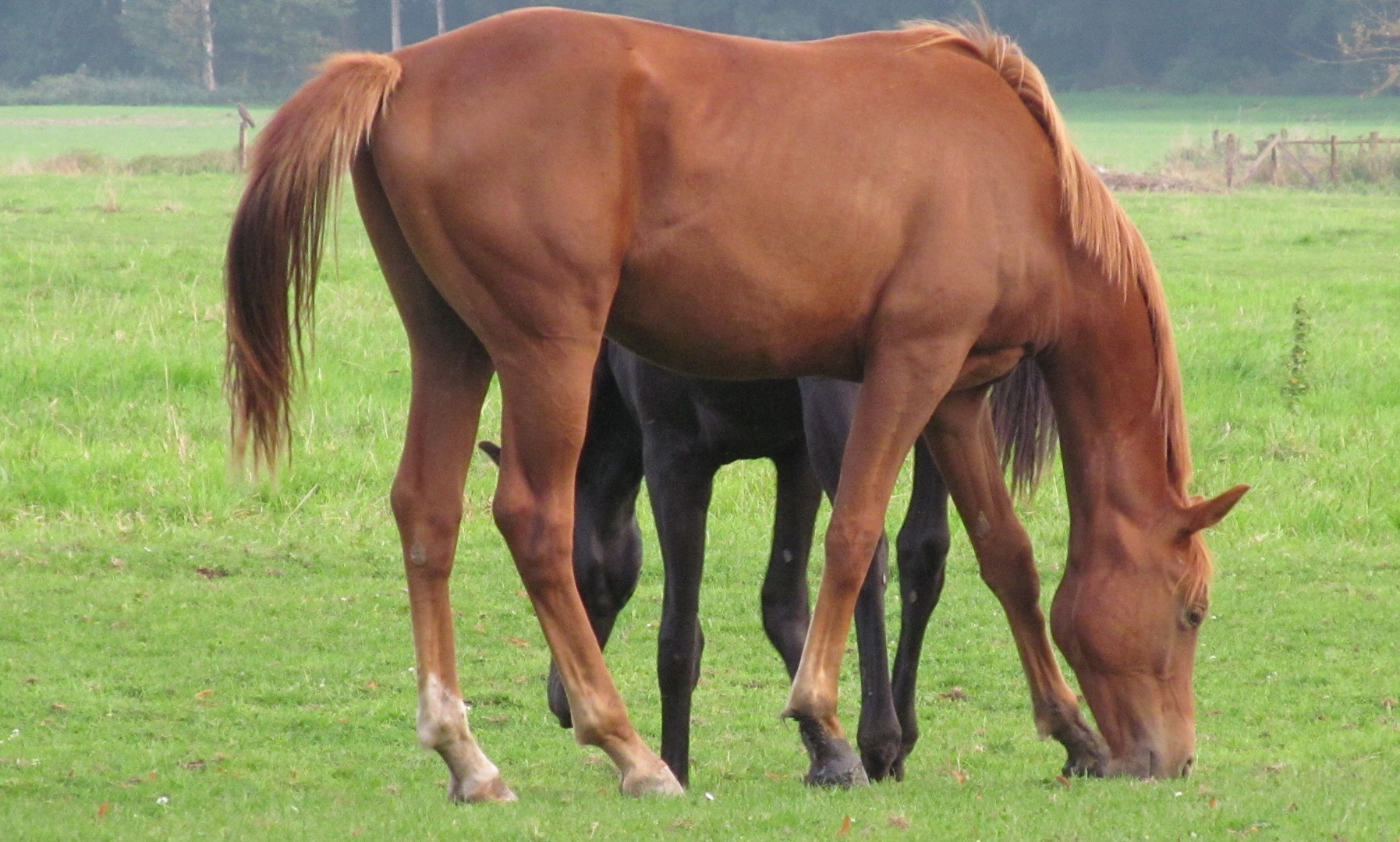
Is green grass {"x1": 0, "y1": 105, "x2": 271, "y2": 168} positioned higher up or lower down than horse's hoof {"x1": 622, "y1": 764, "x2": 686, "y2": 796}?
lower down

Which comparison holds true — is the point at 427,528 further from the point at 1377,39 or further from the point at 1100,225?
the point at 1377,39

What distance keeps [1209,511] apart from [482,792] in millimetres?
1946

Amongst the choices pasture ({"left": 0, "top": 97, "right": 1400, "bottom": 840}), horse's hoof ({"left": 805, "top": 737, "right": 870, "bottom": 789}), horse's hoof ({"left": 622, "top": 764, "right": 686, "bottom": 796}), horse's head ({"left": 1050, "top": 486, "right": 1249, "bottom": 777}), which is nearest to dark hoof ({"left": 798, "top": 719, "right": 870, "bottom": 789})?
horse's hoof ({"left": 805, "top": 737, "right": 870, "bottom": 789})

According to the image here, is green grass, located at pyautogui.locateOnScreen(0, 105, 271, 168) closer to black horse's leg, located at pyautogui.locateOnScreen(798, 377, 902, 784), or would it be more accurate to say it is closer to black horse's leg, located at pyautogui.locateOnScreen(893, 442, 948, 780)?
black horse's leg, located at pyautogui.locateOnScreen(893, 442, 948, 780)

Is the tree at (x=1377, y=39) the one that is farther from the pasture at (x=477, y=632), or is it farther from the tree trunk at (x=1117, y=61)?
the pasture at (x=477, y=632)

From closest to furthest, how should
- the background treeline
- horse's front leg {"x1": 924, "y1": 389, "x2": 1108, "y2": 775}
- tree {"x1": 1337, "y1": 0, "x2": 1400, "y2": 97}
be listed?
1. horse's front leg {"x1": 924, "y1": 389, "x2": 1108, "y2": 775}
2. tree {"x1": 1337, "y1": 0, "x2": 1400, "y2": 97}
3. the background treeline

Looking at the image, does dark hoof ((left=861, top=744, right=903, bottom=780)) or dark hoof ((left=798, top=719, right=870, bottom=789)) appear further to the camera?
dark hoof ((left=861, top=744, right=903, bottom=780))

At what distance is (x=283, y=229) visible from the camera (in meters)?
4.05

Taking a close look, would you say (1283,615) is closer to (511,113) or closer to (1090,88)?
(511,113)

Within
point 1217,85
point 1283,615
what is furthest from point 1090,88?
point 1283,615

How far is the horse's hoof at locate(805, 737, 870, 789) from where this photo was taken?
4.59 metres

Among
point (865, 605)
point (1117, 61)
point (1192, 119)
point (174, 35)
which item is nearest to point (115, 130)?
point (174, 35)

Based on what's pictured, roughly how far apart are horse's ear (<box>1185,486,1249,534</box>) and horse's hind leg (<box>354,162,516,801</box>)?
5.99 feet

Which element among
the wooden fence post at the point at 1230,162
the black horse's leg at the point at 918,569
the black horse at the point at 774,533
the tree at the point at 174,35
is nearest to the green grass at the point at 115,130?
the tree at the point at 174,35
